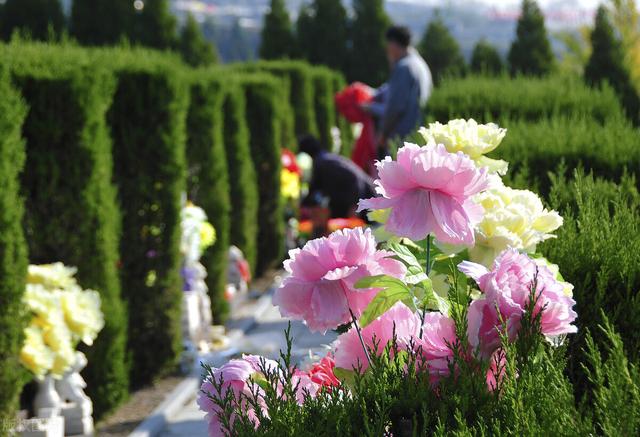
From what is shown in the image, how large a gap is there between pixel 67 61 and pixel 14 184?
1396mm

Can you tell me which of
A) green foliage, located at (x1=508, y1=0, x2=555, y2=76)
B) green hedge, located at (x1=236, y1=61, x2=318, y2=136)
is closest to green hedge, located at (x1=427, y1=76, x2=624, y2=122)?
green hedge, located at (x1=236, y1=61, x2=318, y2=136)

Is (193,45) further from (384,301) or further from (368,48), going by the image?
(384,301)

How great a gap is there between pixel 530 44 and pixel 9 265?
23.3 metres

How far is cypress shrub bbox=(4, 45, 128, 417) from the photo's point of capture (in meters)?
6.46

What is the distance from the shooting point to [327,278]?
221cm

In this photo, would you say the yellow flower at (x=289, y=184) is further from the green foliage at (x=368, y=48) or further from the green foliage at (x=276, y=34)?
the green foliage at (x=368, y=48)

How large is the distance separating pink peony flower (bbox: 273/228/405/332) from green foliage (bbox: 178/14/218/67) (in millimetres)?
24401

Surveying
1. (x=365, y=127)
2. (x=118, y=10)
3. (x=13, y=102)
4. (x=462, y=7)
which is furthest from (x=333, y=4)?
(x=462, y=7)

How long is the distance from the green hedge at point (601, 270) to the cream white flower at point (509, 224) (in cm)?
16

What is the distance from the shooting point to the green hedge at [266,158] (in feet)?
42.2

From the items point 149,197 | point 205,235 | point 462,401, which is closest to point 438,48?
point 205,235

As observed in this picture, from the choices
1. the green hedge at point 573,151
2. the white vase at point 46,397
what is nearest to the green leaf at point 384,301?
the green hedge at point 573,151

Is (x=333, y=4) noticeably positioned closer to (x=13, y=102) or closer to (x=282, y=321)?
(x=282, y=321)

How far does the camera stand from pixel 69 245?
6629mm
